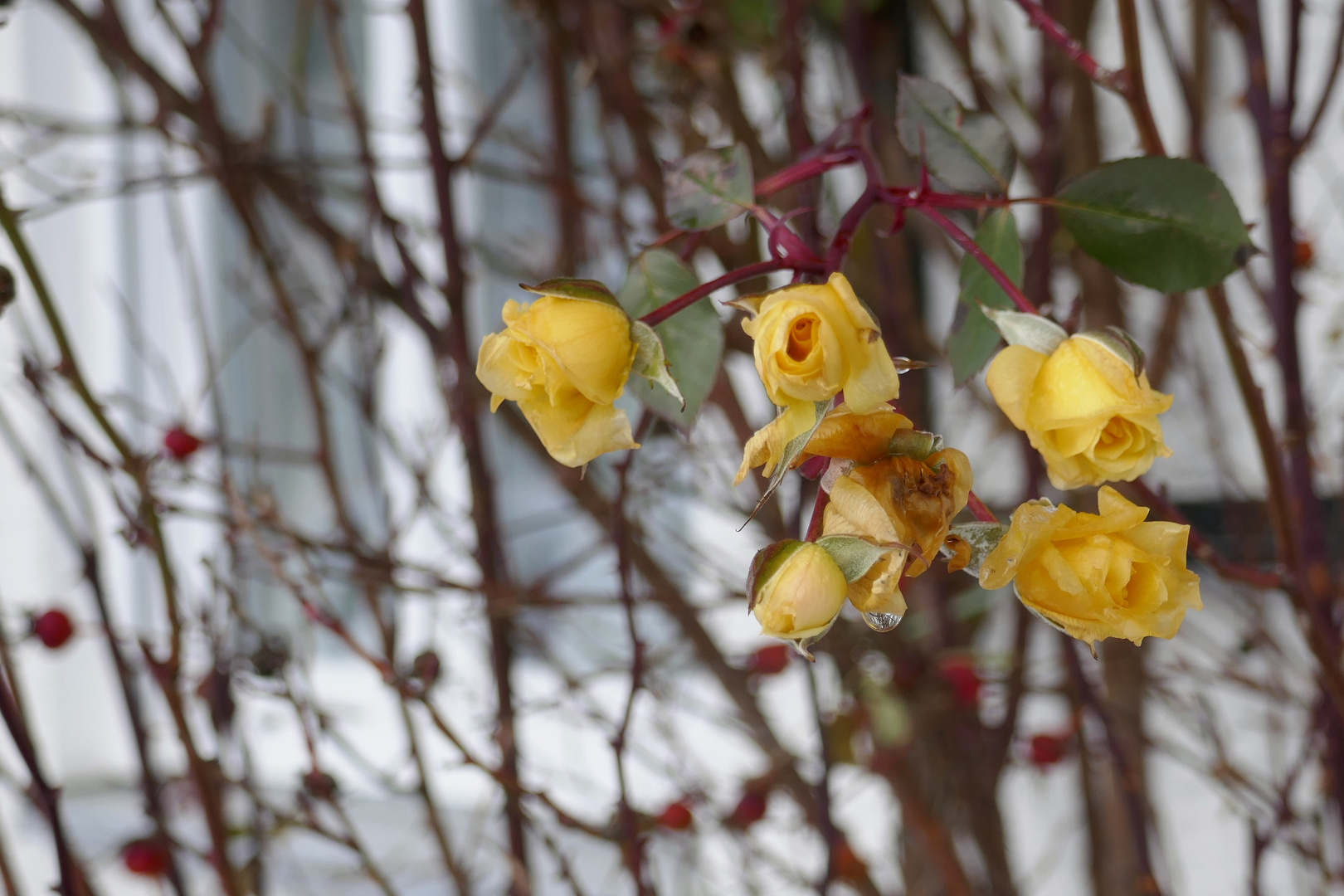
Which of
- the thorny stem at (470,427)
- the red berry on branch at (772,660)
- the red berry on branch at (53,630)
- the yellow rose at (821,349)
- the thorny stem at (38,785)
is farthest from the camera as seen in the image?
the red berry on branch at (772,660)

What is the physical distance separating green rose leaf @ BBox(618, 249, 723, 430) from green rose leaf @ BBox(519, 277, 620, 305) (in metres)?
0.02

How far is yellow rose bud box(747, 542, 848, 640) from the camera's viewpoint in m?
0.14

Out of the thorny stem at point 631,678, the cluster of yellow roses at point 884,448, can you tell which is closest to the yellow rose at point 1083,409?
the cluster of yellow roses at point 884,448

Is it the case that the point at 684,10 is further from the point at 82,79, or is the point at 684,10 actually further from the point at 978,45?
the point at 82,79

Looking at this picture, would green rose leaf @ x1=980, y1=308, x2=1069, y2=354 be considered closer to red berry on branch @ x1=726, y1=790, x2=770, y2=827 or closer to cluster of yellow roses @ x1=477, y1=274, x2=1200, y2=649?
cluster of yellow roses @ x1=477, y1=274, x2=1200, y2=649

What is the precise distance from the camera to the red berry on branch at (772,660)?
568 mm

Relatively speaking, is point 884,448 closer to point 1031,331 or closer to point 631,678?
point 1031,331

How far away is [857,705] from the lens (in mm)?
534

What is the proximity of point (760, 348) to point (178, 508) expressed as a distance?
285 millimetres

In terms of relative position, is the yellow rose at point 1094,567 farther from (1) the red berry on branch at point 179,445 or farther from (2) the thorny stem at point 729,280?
(1) the red berry on branch at point 179,445

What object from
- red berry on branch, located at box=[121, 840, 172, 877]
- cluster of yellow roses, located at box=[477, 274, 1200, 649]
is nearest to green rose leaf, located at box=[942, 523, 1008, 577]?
cluster of yellow roses, located at box=[477, 274, 1200, 649]

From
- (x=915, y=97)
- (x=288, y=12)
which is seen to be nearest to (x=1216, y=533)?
(x=915, y=97)

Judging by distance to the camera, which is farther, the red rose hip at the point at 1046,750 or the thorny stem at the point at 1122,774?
the red rose hip at the point at 1046,750

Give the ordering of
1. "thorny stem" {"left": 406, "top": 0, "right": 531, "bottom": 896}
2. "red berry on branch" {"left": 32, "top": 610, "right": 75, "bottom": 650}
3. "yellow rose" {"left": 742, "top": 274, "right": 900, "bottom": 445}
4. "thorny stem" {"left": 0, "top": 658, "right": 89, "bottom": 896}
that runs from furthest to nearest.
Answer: "red berry on branch" {"left": 32, "top": 610, "right": 75, "bottom": 650} → "thorny stem" {"left": 406, "top": 0, "right": 531, "bottom": 896} → "thorny stem" {"left": 0, "top": 658, "right": 89, "bottom": 896} → "yellow rose" {"left": 742, "top": 274, "right": 900, "bottom": 445}
